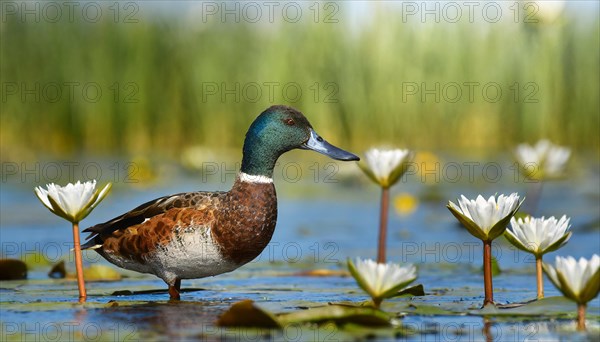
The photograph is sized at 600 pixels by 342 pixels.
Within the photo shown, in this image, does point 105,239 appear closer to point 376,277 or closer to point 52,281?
point 52,281

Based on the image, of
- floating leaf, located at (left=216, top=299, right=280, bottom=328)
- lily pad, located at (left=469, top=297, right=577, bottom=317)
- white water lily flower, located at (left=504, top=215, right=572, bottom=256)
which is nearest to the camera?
floating leaf, located at (left=216, top=299, right=280, bottom=328)

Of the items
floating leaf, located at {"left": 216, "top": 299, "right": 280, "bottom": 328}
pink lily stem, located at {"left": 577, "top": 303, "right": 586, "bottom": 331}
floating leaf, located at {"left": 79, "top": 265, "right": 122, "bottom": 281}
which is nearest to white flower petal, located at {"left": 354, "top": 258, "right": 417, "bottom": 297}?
floating leaf, located at {"left": 216, "top": 299, "right": 280, "bottom": 328}

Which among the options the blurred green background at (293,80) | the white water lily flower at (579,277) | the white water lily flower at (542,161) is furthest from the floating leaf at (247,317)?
the blurred green background at (293,80)

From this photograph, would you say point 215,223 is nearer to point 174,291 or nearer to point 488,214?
point 174,291

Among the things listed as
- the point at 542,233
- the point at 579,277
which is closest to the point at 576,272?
the point at 579,277

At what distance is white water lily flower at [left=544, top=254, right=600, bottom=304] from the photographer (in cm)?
326

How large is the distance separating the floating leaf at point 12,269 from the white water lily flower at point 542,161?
3188mm

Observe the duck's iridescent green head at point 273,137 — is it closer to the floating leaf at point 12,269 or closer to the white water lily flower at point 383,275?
the floating leaf at point 12,269

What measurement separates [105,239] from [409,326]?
2111mm

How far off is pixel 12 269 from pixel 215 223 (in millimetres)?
1370

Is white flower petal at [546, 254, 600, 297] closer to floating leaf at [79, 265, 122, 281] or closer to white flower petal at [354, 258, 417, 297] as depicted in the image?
white flower petal at [354, 258, 417, 297]

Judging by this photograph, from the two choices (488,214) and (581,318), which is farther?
(488,214)

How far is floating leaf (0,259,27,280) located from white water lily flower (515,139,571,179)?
3188 millimetres

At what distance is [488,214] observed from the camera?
3.79m
